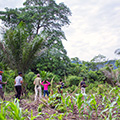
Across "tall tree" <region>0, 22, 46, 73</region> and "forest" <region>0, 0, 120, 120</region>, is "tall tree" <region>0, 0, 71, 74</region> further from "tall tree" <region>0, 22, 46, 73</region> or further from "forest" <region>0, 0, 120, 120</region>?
"tall tree" <region>0, 22, 46, 73</region>

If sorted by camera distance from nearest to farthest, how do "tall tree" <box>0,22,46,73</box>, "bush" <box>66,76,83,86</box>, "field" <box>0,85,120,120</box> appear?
"field" <box>0,85,120,120</box> < "tall tree" <box>0,22,46,73</box> < "bush" <box>66,76,83,86</box>

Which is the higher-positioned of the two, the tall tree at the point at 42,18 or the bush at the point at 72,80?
the tall tree at the point at 42,18

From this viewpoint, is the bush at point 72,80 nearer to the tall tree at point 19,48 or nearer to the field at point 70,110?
the tall tree at point 19,48

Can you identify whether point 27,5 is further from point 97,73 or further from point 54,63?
point 97,73

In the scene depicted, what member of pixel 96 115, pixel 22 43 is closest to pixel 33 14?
pixel 22 43

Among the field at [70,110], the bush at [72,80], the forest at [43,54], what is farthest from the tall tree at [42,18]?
the field at [70,110]

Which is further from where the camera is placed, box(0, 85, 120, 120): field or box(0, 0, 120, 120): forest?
box(0, 0, 120, 120): forest

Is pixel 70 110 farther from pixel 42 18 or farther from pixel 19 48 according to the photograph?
pixel 42 18

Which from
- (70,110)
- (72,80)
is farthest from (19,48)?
(72,80)

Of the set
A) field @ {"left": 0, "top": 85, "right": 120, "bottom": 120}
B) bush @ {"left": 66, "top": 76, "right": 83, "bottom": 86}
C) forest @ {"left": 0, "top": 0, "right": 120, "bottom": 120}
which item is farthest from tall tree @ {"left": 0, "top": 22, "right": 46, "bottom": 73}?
bush @ {"left": 66, "top": 76, "right": 83, "bottom": 86}

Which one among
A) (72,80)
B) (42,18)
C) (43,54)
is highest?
(42,18)

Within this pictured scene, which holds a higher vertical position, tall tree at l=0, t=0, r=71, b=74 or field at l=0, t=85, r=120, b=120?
tall tree at l=0, t=0, r=71, b=74

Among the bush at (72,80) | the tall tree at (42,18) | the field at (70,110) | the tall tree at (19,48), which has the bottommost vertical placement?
the field at (70,110)

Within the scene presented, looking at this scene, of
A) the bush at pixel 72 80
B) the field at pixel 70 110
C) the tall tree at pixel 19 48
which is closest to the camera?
the field at pixel 70 110
